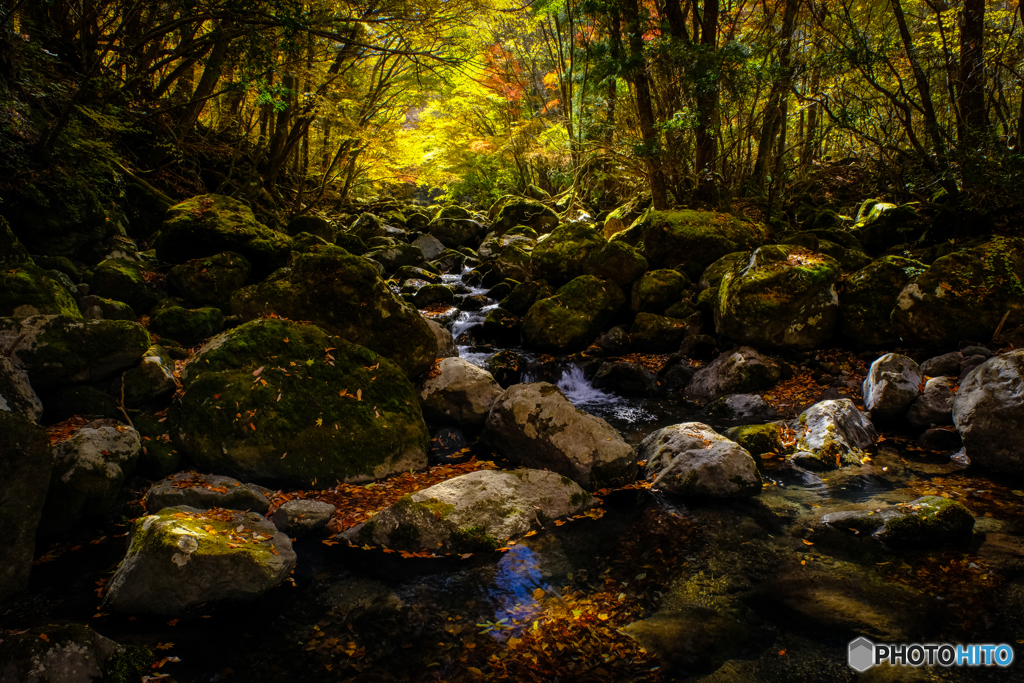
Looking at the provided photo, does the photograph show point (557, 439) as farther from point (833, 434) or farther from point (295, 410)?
point (833, 434)

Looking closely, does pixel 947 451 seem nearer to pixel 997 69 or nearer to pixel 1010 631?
pixel 1010 631

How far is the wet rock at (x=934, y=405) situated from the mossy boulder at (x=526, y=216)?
1346cm

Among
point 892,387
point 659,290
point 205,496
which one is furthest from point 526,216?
point 205,496

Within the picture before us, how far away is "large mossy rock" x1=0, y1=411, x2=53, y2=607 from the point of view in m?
3.15

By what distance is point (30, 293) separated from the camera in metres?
5.67

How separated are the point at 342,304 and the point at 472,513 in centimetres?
363

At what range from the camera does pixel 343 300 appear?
6.64 meters

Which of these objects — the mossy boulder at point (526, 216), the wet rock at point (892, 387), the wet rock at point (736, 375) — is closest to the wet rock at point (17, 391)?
the wet rock at point (736, 375)

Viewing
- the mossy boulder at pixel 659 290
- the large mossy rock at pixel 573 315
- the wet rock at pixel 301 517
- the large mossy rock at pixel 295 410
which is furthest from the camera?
the mossy boulder at pixel 659 290

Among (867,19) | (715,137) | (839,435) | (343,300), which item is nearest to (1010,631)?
(839,435)

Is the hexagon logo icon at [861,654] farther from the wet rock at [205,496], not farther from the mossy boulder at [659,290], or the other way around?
the mossy boulder at [659,290]

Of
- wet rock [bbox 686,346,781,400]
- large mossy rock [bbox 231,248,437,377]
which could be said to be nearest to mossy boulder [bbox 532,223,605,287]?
wet rock [bbox 686,346,781,400]

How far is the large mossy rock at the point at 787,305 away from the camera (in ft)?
27.2

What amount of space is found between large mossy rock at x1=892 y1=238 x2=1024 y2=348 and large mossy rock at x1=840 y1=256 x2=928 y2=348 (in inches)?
7.9
